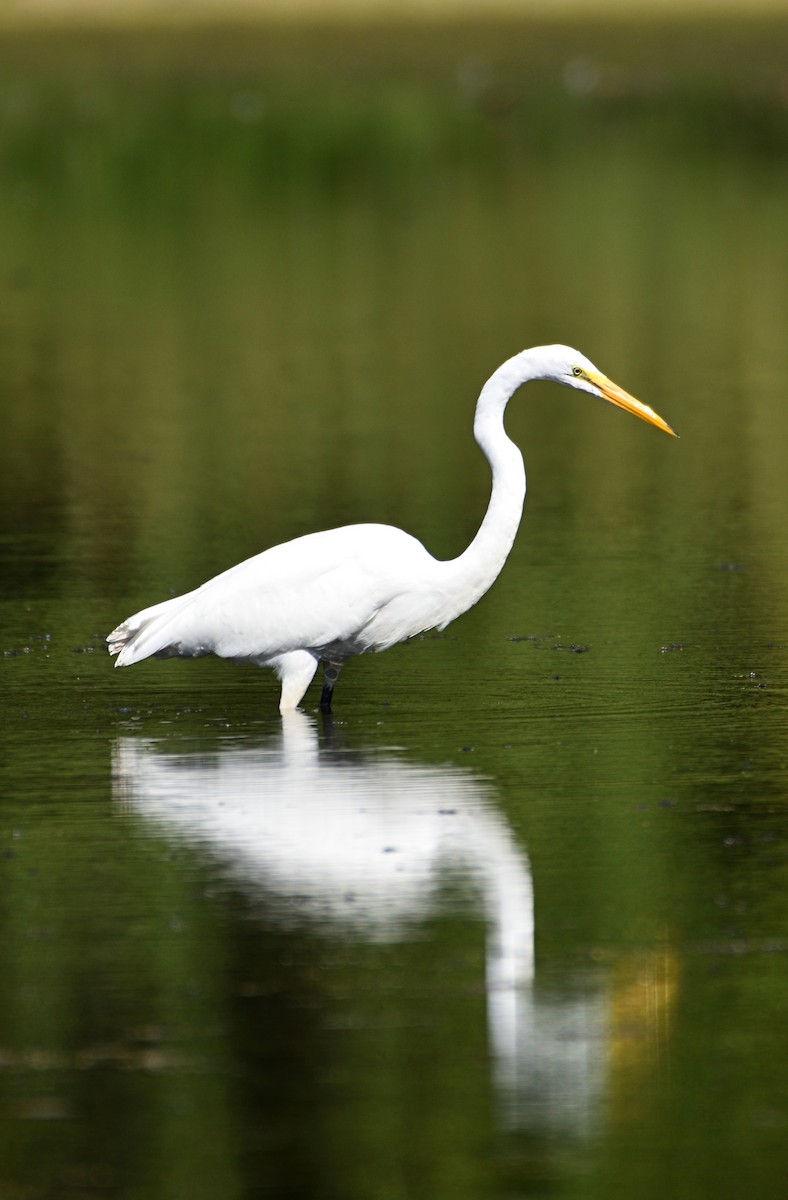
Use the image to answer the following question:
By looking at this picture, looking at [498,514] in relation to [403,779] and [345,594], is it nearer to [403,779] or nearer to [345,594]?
[345,594]

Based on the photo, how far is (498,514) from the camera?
8.77m

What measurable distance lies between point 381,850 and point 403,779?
2.69 feet

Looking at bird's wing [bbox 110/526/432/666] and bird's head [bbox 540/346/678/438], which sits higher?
bird's head [bbox 540/346/678/438]

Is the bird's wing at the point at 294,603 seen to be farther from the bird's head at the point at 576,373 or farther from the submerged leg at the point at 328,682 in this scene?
the bird's head at the point at 576,373

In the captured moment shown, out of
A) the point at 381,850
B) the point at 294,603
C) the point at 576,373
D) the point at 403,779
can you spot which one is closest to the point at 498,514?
the point at 576,373

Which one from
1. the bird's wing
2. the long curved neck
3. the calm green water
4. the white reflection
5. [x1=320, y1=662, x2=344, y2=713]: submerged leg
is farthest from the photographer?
[x1=320, y1=662, x2=344, y2=713]: submerged leg

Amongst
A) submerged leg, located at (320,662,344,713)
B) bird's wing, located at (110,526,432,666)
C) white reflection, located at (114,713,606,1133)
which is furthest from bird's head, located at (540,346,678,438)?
white reflection, located at (114,713,606,1133)

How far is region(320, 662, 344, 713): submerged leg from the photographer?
8.92m

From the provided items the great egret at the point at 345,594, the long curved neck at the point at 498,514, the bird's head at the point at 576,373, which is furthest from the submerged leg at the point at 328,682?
the bird's head at the point at 576,373

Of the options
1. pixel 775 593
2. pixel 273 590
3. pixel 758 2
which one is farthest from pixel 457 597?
pixel 758 2

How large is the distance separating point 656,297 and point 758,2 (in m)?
32.5

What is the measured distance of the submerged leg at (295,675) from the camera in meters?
8.76

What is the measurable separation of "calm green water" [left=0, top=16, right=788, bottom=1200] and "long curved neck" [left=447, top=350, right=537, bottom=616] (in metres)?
0.44

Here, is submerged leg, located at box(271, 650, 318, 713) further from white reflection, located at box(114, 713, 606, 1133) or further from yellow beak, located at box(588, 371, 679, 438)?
yellow beak, located at box(588, 371, 679, 438)
